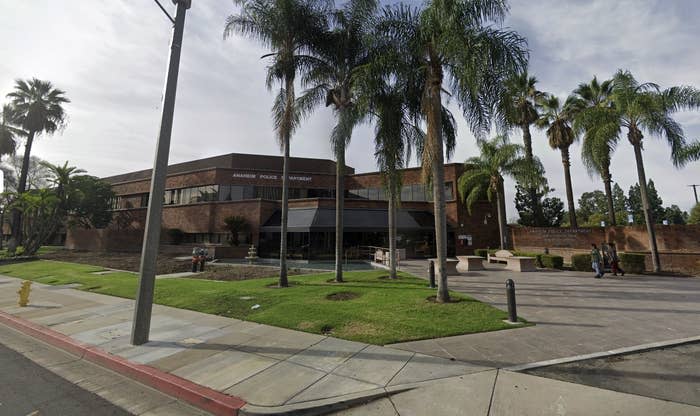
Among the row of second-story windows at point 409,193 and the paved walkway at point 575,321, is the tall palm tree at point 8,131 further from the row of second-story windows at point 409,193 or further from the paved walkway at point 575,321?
the paved walkway at point 575,321

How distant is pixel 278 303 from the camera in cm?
970

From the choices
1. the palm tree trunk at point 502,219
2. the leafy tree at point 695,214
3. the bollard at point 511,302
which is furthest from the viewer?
the leafy tree at point 695,214

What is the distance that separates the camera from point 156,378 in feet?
16.3

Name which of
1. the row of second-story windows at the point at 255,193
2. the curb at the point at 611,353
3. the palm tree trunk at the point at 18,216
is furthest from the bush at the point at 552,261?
the palm tree trunk at the point at 18,216

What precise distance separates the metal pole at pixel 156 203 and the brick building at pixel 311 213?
18205 mm

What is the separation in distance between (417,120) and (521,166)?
15.5 meters

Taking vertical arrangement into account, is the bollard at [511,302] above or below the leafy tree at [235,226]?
below

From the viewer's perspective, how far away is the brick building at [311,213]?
Result: 87.6ft

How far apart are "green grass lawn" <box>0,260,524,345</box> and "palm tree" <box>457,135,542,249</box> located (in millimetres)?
13990

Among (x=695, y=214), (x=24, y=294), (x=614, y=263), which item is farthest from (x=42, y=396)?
(x=695, y=214)

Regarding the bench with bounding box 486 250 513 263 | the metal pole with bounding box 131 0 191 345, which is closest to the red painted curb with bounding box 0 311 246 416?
the metal pole with bounding box 131 0 191 345

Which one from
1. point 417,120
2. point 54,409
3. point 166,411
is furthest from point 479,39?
point 54,409

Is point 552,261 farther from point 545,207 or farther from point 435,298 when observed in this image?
point 545,207

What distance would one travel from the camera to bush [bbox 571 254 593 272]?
56.6 ft
